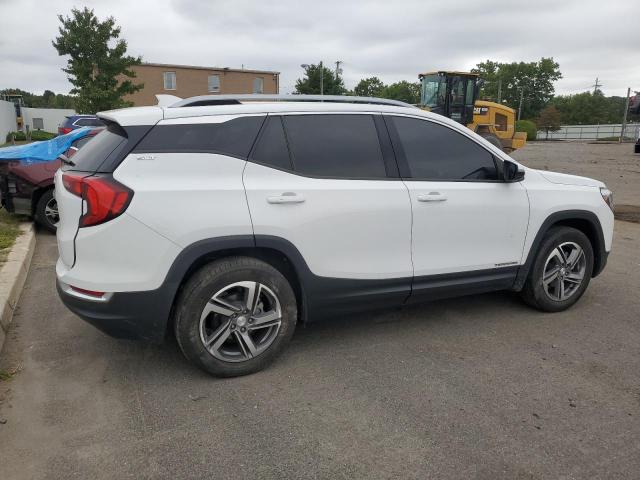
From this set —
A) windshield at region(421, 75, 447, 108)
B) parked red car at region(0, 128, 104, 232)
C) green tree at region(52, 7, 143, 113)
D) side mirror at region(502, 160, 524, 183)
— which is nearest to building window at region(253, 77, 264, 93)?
green tree at region(52, 7, 143, 113)

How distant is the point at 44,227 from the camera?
7.63 m

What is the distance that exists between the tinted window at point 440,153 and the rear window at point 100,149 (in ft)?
6.44

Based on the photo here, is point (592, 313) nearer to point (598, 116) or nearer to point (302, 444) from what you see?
point (302, 444)

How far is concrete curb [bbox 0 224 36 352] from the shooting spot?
13.6 feet

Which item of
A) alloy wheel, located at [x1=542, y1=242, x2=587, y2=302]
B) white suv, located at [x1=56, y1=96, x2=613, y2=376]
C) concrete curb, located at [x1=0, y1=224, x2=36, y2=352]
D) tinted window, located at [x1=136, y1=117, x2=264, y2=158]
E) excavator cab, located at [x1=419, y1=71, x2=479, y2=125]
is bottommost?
concrete curb, located at [x1=0, y1=224, x2=36, y2=352]

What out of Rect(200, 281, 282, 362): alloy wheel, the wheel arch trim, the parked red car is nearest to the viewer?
Rect(200, 281, 282, 362): alloy wheel

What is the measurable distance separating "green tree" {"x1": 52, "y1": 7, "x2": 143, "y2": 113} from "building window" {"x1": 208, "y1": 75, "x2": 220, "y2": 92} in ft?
72.2

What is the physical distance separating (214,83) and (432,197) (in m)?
52.9

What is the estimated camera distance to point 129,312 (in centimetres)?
305

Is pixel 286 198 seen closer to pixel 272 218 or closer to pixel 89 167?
pixel 272 218

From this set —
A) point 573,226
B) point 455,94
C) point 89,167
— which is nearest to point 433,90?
point 455,94

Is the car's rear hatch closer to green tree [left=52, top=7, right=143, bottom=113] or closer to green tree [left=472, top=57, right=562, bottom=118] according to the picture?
green tree [left=52, top=7, right=143, bottom=113]

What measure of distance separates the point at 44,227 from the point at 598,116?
111 metres

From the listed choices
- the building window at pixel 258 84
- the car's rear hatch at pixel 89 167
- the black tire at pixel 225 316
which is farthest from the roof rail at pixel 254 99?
the building window at pixel 258 84
